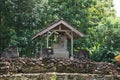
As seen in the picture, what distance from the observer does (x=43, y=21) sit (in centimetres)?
2553

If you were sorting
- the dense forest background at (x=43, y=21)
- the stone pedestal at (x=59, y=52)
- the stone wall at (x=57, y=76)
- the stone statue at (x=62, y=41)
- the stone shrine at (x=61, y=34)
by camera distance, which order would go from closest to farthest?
the stone wall at (x=57, y=76) < the stone shrine at (x=61, y=34) < the stone pedestal at (x=59, y=52) < the stone statue at (x=62, y=41) < the dense forest background at (x=43, y=21)

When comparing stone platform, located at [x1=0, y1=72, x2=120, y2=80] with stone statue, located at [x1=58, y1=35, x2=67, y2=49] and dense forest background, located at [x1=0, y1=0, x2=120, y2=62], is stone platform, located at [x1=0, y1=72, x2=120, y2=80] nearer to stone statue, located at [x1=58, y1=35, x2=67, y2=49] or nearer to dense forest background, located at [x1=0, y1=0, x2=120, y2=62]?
stone statue, located at [x1=58, y1=35, x2=67, y2=49]

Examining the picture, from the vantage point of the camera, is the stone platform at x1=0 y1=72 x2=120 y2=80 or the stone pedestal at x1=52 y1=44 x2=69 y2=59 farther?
the stone pedestal at x1=52 y1=44 x2=69 y2=59

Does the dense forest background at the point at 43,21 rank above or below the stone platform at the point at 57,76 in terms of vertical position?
above

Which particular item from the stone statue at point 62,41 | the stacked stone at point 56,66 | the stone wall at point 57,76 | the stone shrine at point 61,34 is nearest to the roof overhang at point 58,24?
the stone shrine at point 61,34

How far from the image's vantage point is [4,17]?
25188mm

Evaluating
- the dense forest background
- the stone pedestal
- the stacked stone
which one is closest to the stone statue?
the stone pedestal

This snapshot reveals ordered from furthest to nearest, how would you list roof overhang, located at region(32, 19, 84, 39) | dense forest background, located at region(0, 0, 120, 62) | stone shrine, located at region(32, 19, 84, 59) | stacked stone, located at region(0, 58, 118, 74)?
dense forest background, located at region(0, 0, 120, 62) → stone shrine, located at region(32, 19, 84, 59) → roof overhang, located at region(32, 19, 84, 39) → stacked stone, located at region(0, 58, 118, 74)

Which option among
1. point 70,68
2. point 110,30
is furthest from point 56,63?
point 110,30

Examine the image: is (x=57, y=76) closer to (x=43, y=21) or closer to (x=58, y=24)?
(x=58, y=24)

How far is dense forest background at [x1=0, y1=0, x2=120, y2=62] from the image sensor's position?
23.0 meters

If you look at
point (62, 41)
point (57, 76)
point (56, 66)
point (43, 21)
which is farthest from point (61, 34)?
point (57, 76)

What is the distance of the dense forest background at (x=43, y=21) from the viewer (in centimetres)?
2304

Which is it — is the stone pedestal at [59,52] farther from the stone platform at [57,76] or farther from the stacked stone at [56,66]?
the stone platform at [57,76]
